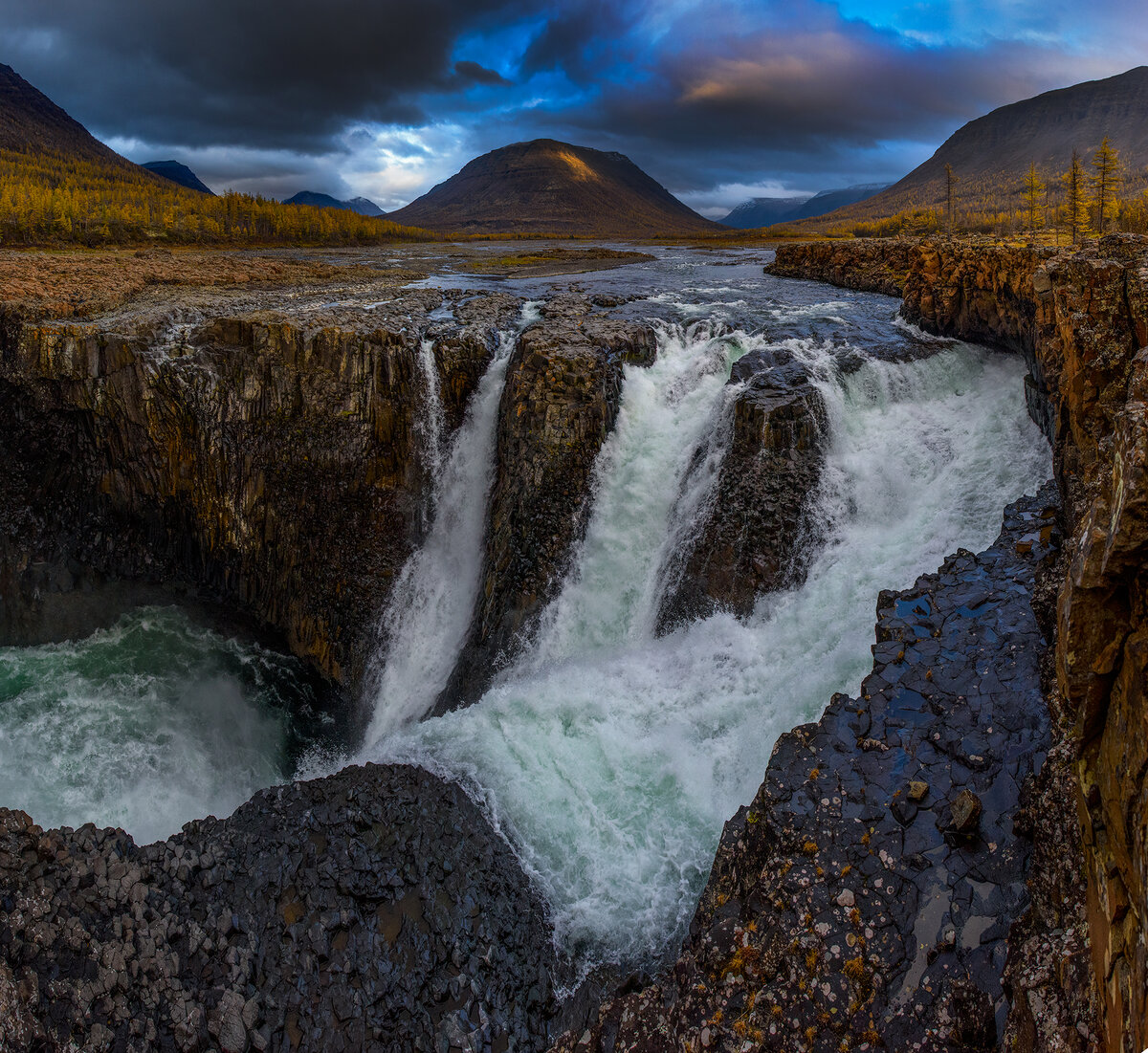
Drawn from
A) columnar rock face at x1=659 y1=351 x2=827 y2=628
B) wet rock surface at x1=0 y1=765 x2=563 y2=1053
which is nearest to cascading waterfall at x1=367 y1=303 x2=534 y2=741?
columnar rock face at x1=659 y1=351 x2=827 y2=628

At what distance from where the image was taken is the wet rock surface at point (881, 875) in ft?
22.8

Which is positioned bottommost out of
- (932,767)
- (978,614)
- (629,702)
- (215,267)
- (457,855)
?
(457,855)

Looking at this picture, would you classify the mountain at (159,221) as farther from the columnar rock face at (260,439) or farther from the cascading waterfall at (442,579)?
the cascading waterfall at (442,579)

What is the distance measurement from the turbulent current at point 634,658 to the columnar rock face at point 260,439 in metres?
1.46

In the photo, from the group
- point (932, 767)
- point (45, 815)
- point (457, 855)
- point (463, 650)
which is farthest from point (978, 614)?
point (45, 815)

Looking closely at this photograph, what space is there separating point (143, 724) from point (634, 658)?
1527 centimetres

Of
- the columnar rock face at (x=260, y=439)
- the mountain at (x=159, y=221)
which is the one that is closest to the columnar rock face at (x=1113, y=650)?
the columnar rock face at (x=260, y=439)

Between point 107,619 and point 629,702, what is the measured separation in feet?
67.6

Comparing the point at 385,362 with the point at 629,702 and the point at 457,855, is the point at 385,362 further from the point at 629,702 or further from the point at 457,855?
the point at 457,855

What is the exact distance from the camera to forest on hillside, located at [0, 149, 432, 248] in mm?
83075

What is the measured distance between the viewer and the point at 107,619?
926 inches

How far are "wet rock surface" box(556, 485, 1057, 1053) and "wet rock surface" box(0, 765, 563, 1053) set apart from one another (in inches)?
81.5

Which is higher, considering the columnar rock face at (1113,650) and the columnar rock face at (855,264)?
the columnar rock face at (855,264)

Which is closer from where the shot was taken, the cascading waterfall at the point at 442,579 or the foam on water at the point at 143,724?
the foam on water at the point at 143,724
